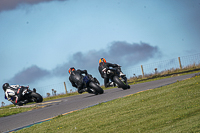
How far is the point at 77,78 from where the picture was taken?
43.8 feet

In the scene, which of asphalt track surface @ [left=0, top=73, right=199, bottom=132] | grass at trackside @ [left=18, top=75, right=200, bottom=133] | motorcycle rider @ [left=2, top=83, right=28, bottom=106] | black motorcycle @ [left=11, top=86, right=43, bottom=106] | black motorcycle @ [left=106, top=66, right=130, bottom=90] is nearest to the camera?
grass at trackside @ [left=18, top=75, right=200, bottom=133]

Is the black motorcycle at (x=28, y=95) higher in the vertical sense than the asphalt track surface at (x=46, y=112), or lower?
higher

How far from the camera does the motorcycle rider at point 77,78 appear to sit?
13281 millimetres

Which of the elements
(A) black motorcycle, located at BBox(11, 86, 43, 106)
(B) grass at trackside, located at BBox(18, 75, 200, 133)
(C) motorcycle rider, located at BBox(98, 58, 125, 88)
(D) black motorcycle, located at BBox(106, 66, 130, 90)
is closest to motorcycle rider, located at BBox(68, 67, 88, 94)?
(C) motorcycle rider, located at BBox(98, 58, 125, 88)

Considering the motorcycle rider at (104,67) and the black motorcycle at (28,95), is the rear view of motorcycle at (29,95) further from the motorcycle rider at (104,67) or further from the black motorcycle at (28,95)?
the motorcycle rider at (104,67)

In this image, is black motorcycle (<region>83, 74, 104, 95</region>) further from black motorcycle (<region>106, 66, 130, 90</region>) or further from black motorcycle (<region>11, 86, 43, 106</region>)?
black motorcycle (<region>11, 86, 43, 106</region>)

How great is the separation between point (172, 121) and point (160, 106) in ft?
6.66

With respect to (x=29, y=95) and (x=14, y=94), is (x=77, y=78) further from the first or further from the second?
(x=14, y=94)

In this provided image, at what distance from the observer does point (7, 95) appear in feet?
60.7

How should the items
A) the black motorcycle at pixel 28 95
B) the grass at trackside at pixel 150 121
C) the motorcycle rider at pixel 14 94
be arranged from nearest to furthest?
the grass at trackside at pixel 150 121
the black motorcycle at pixel 28 95
the motorcycle rider at pixel 14 94

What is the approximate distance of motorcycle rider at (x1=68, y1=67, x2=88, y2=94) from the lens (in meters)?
13.3

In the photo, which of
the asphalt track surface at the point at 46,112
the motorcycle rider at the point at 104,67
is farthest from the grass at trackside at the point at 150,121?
the motorcycle rider at the point at 104,67

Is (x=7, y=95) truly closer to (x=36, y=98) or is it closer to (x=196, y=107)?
(x=36, y=98)

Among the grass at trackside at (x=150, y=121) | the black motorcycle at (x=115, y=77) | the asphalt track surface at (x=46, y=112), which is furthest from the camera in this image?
the black motorcycle at (x=115, y=77)
